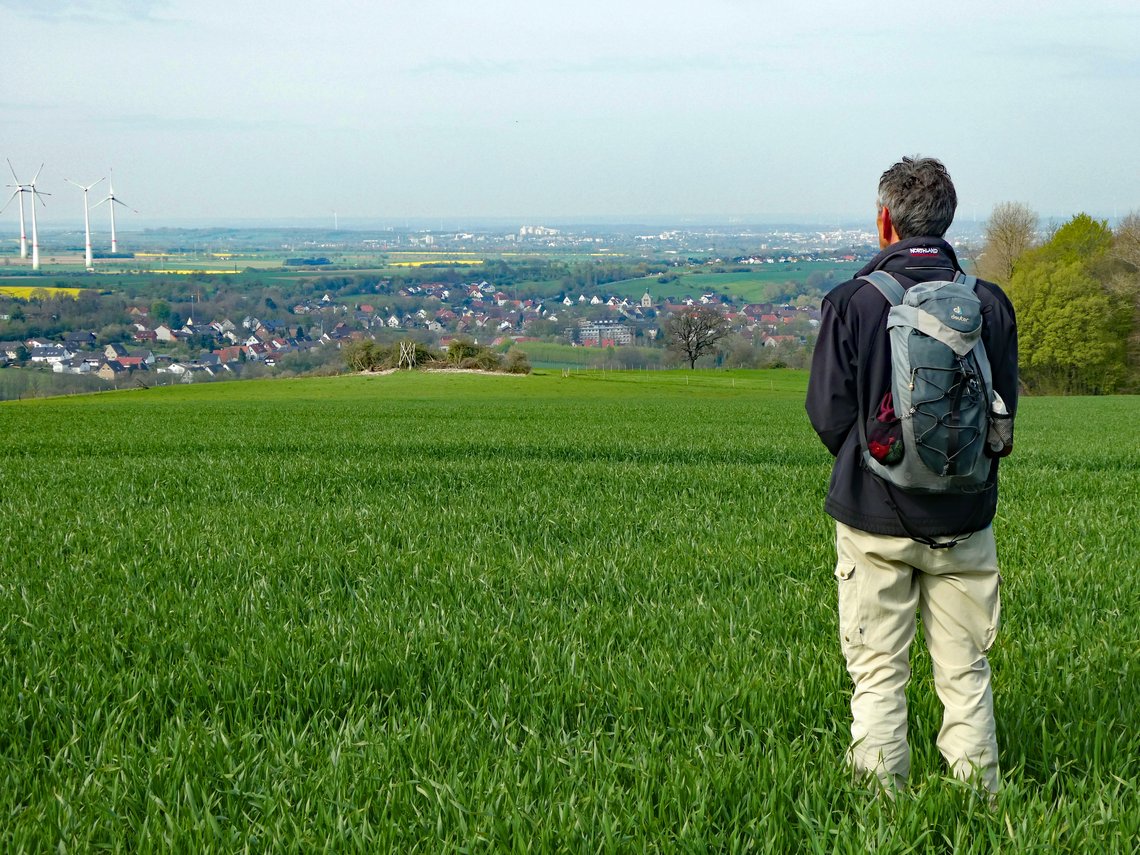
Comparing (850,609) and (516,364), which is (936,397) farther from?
(516,364)

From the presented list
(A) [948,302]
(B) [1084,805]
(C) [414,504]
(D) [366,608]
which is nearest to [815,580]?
(D) [366,608]

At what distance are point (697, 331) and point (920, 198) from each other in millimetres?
103209

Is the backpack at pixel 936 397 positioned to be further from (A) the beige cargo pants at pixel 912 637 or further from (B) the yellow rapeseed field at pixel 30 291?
(B) the yellow rapeseed field at pixel 30 291

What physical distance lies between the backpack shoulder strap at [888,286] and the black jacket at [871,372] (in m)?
0.03

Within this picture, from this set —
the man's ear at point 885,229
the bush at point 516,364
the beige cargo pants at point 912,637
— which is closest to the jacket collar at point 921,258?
the man's ear at point 885,229

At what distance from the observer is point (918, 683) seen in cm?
472

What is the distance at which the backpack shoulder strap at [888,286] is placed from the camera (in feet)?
11.8

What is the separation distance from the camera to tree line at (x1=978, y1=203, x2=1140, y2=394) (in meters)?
70.1

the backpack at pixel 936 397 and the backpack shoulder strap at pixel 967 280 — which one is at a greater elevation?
the backpack shoulder strap at pixel 967 280

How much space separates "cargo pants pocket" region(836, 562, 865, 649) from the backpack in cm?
45

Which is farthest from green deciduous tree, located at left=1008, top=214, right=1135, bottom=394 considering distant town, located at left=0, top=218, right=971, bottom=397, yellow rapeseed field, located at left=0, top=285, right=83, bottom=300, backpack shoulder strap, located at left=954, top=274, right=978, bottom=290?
yellow rapeseed field, located at left=0, top=285, right=83, bottom=300

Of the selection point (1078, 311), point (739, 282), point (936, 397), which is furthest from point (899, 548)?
point (739, 282)

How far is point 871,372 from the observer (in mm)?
3611

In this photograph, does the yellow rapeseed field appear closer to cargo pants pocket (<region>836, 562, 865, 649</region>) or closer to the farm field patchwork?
the farm field patchwork
